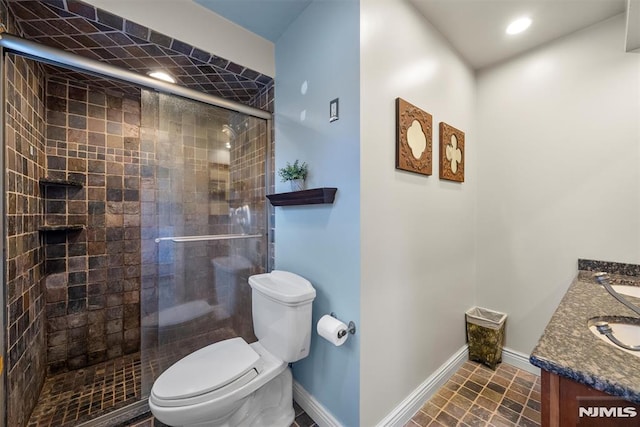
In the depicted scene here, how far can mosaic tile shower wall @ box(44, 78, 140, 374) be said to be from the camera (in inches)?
74.5

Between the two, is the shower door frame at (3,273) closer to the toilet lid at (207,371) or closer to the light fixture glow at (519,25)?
the toilet lid at (207,371)

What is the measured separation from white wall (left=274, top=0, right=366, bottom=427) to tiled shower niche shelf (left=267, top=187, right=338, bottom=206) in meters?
0.04

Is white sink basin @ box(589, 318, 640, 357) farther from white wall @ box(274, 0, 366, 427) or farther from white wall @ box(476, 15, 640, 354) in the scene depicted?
white wall @ box(476, 15, 640, 354)

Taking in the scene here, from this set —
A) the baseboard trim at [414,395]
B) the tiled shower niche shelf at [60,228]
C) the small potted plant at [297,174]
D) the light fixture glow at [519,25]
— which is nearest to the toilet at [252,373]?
the baseboard trim at [414,395]

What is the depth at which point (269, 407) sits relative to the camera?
1.48 m

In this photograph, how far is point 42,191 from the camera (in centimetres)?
180

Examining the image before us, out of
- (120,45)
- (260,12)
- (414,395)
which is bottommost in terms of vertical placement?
(414,395)

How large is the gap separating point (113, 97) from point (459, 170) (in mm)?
2878

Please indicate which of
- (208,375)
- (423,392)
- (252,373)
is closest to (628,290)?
(423,392)

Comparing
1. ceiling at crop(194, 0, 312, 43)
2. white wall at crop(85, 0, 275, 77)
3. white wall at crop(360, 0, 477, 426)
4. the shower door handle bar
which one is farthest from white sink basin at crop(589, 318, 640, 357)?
white wall at crop(85, 0, 275, 77)

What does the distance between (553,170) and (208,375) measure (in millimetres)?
2532

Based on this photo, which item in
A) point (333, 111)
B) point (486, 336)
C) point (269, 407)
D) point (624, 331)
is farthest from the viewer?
point (486, 336)

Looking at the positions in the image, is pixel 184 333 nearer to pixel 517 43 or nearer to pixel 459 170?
pixel 459 170

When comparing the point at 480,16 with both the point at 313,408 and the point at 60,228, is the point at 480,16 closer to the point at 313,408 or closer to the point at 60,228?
the point at 313,408
